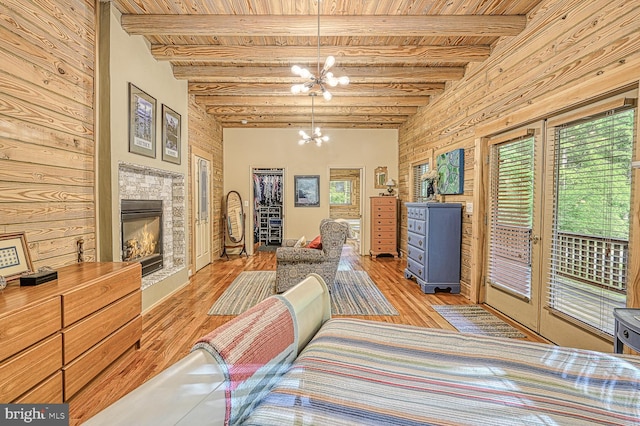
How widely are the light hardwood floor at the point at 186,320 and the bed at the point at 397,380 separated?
1.42 metres

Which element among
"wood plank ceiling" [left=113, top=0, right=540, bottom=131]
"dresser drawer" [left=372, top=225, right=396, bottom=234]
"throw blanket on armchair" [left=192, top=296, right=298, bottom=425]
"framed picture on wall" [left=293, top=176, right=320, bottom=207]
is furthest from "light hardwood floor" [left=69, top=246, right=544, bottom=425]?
"wood plank ceiling" [left=113, top=0, right=540, bottom=131]

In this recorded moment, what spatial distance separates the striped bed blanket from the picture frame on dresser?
1792 mm

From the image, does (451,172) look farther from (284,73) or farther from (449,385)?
(449,385)

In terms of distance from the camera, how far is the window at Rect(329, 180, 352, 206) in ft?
40.9

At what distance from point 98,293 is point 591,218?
11.1ft

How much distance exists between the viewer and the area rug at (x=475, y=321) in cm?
282

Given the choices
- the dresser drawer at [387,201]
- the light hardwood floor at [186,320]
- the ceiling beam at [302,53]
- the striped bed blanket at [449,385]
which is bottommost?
the light hardwood floor at [186,320]

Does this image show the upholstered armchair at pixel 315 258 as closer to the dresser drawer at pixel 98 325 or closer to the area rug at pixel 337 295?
the area rug at pixel 337 295

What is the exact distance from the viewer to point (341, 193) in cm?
1253

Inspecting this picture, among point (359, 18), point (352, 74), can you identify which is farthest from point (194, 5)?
point (352, 74)

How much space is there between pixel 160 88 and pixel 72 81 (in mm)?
1412

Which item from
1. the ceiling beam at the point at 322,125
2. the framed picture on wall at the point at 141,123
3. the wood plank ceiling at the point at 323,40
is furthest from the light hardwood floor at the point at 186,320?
the ceiling beam at the point at 322,125

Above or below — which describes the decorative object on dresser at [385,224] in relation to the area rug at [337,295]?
above

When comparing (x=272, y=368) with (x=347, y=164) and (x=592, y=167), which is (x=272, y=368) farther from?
(x=347, y=164)
